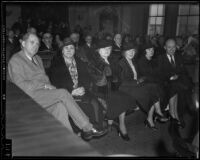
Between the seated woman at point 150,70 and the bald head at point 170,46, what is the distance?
13 cm

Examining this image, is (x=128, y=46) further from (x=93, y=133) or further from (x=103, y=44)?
(x=93, y=133)

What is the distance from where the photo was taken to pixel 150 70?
236cm

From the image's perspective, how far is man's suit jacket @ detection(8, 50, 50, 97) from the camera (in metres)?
2.28

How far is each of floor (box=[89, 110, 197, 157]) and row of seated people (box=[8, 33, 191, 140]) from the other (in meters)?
0.05

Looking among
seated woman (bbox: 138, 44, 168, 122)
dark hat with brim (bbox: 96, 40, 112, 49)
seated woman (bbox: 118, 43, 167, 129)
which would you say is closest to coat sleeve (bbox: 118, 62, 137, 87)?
seated woman (bbox: 118, 43, 167, 129)

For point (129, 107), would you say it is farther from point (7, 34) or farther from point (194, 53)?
point (7, 34)

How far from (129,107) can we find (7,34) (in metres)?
1.23

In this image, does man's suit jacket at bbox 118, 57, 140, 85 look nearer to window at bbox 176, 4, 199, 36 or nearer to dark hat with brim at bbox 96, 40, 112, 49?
dark hat with brim at bbox 96, 40, 112, 49

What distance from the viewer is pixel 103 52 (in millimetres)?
2322

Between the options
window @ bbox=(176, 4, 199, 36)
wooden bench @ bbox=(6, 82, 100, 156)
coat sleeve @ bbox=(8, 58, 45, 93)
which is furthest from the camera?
coat sleeve @ bbox=(8, 58, 45, 93)

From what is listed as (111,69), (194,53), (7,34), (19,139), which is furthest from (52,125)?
(194,53)

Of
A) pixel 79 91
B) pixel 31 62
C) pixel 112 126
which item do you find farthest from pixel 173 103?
pixel 31 62

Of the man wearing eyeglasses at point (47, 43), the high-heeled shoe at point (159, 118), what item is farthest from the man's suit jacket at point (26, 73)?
the high-heeled shoe at point (159, 118)

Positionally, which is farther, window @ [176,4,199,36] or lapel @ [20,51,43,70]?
lapel @ [20,51,43,70]
